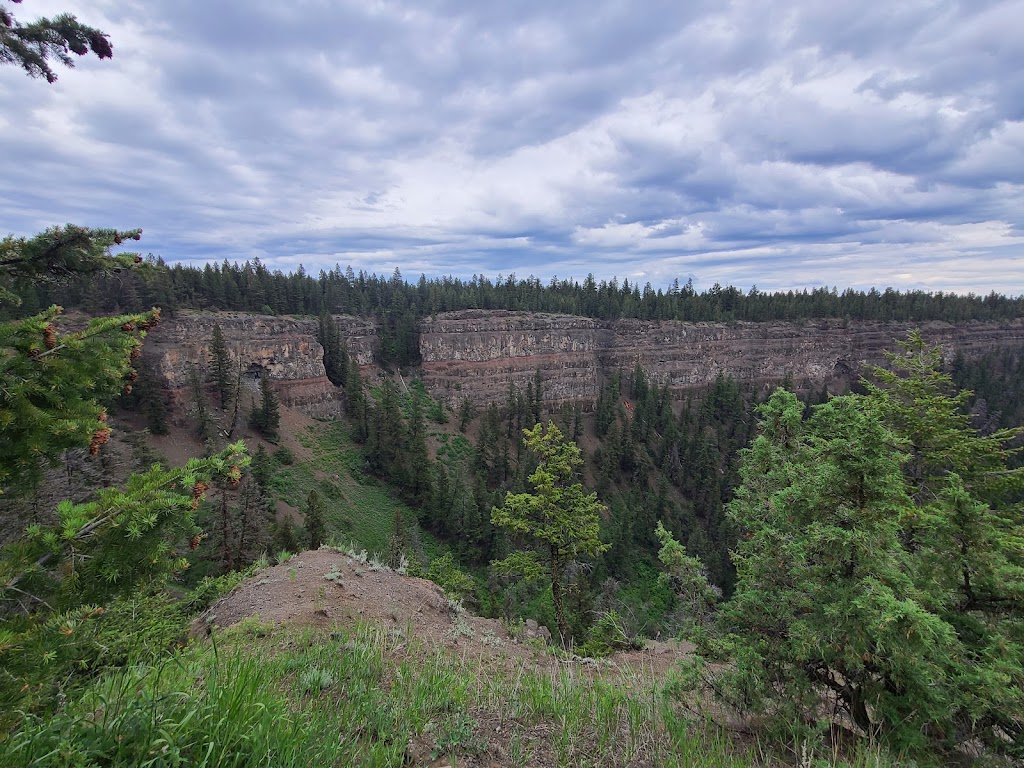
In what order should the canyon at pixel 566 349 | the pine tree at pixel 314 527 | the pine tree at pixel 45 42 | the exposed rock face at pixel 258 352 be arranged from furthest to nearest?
the canyon at pixel 566 349 < the exposed rock face at pixel 258 352 < the pine tree at pixel 314 527 < the pine tree at pixel 45 42

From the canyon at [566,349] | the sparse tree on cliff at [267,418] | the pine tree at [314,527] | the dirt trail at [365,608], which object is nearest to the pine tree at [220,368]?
the sparse tree on cliff at [267,418]

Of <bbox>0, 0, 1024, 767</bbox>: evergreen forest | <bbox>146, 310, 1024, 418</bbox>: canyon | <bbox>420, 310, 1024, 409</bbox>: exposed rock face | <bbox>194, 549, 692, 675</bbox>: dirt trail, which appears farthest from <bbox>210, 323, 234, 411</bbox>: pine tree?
<bbox>194, 549, 692, 675</bbox>: dirt trail

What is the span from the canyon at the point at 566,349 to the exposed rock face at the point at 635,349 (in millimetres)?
174

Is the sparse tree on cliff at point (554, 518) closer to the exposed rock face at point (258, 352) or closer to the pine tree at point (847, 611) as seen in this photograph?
the pine tree at point (847, 611)

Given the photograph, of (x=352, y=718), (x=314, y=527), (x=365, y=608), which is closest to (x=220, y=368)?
(x=314, y=527)

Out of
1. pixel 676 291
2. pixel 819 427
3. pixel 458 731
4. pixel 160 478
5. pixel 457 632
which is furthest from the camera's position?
pixel 676 291

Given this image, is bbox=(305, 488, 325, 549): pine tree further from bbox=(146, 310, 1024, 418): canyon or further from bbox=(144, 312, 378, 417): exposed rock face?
bbox=(146, 310, 1024, 418): canyon

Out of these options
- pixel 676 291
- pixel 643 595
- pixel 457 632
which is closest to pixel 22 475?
pixel 457 632

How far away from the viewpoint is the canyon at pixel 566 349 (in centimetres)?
5719

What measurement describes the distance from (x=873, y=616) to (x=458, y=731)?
14.5ft

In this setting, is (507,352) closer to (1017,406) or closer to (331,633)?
(331,633)

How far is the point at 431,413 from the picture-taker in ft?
230

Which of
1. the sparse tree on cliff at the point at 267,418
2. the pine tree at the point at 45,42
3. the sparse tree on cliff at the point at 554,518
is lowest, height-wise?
the sparse tree on cliff at the point at 267,418

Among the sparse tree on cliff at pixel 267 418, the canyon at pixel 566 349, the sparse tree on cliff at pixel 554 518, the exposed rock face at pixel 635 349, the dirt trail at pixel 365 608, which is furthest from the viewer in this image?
the exposed rock face at pixel 635 349
